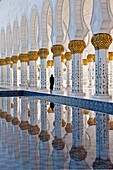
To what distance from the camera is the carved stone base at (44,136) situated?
358 cm

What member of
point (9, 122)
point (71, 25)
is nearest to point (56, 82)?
point (71, 25)

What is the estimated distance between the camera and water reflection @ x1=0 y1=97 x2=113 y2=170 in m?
2.62

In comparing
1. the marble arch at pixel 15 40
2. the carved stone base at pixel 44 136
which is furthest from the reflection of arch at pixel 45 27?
the carved stone base at pixel 44 136

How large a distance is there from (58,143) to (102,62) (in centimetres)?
355

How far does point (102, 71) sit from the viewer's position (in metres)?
6.61

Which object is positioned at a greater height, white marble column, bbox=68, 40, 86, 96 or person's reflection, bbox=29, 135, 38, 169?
white marble column, bbox=68, 40, 86, 96

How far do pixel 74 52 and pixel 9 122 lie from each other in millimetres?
3481

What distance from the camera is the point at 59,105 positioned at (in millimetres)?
7500

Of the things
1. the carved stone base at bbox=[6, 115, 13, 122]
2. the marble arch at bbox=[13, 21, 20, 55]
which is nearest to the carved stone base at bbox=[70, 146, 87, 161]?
the carved stone base at bbox=[6, 115, 13, 122]

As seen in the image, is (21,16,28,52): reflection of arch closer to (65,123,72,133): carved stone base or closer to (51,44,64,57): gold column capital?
(51,44,64,57): gold column capital

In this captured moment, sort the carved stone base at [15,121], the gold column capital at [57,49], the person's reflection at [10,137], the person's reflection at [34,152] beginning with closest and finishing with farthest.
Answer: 1. the person's reflection at [34,152]
2. the person's reflection at [10,137]
3. the carved stone base at [15,121]
4. the gold column capital at [57,49]

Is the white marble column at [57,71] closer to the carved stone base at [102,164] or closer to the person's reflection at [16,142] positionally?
the person's reflection at [16,142]

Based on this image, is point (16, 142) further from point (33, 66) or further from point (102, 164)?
point (33, 66)

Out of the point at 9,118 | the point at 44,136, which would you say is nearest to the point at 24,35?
the point at 9,118
